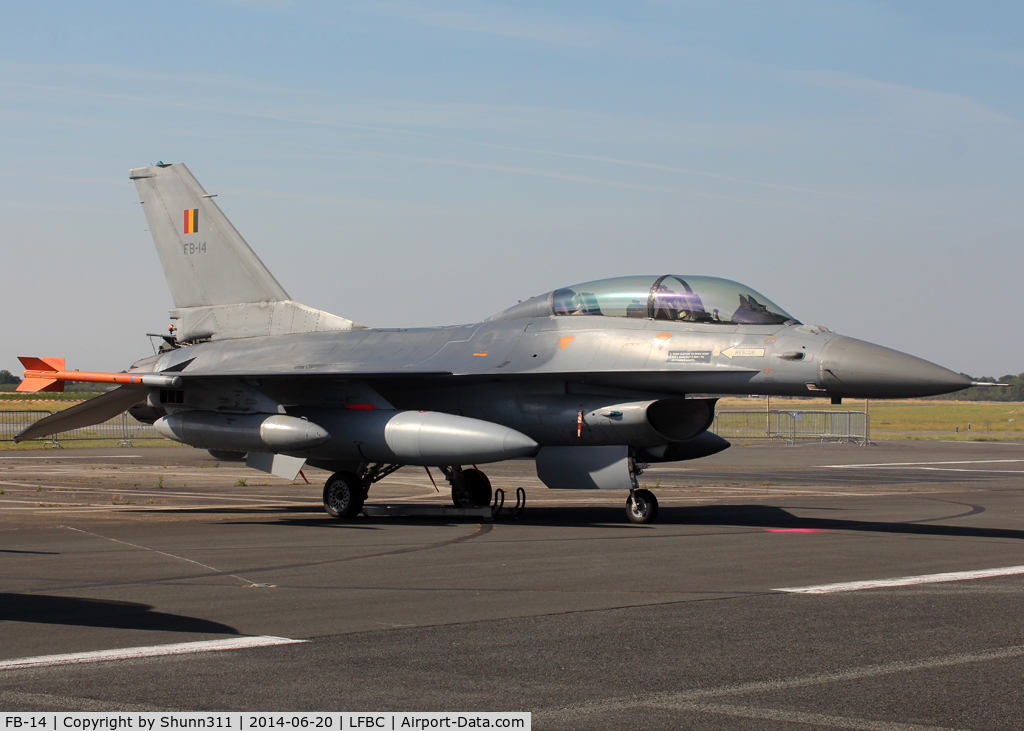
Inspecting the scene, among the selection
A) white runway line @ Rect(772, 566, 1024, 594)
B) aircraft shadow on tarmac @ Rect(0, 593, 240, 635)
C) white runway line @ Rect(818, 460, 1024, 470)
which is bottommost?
aircraft shadow on tarmac @ Rect(0, 593, 240, 635)

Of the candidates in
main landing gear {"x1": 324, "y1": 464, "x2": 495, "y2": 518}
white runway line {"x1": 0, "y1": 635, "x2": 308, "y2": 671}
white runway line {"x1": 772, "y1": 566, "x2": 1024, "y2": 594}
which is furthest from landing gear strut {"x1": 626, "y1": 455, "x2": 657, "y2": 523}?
white runway line {"x1": 0, "y1": 635, "x2": 308, "y2": 671}

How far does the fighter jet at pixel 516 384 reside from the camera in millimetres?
13023

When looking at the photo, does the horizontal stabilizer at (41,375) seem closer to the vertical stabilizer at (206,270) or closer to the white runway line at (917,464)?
the vertical stabilizer at (206,270)

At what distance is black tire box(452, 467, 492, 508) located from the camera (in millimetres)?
16797

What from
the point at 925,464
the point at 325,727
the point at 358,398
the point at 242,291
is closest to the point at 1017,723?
the point at 325,727

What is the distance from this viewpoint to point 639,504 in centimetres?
1419

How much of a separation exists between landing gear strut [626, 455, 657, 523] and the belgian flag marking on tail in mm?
9436

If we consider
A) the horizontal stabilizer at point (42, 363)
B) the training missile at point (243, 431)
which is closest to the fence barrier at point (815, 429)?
the training missile at point (243, 431)

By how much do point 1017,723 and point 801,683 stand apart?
1052 mm

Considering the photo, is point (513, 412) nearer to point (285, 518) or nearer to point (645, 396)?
point (645, 396)

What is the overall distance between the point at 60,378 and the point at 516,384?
6706mm

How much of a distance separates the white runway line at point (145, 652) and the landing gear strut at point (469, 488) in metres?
10.4

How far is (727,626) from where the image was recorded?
22.3 ft
